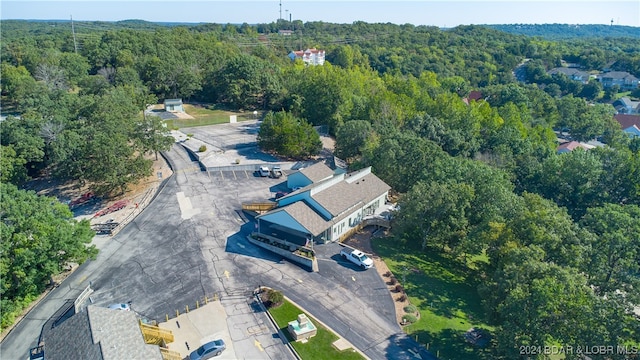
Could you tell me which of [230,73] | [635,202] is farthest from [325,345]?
[230,73]

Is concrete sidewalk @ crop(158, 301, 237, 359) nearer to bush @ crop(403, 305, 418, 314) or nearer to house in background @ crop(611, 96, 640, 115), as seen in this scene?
bush @ crop(403, 305, 418, 314)

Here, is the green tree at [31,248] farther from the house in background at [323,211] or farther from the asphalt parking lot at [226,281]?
the house in background at [323,211]

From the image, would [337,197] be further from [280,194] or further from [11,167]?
[11,167]

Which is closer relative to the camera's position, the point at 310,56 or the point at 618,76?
the point at 618,76

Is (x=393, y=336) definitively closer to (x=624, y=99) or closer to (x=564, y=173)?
(x=564, y=173)

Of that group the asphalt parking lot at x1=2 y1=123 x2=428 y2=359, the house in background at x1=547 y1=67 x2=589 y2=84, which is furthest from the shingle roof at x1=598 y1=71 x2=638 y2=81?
the asphalt parking lot at x1=2 y1=123 x2=428 y2=359

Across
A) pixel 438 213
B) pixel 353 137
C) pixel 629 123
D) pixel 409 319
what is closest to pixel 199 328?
pixel 409 319

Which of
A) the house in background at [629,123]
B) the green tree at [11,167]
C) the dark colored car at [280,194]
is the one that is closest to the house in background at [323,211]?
the dark colored car at [280,194]
